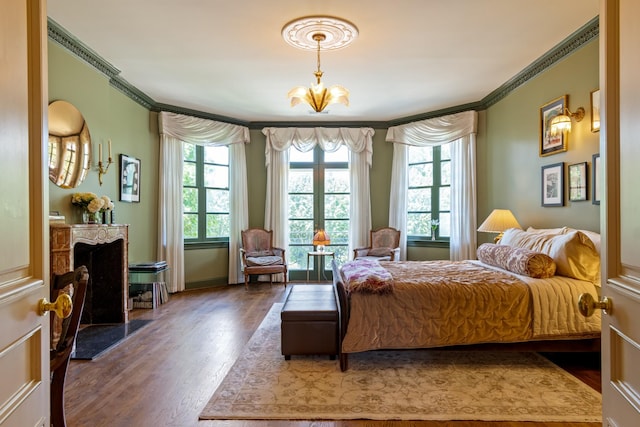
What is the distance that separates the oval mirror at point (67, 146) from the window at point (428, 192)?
4859 millimetres

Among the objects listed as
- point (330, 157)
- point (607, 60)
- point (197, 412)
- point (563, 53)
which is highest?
point (563, 53)

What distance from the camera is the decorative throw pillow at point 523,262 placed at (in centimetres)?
303

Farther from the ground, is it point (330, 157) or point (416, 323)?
point (330, 157)

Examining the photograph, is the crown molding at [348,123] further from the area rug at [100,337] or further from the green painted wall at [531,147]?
the area rug at [100,337]

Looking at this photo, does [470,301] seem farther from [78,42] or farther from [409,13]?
[78,42]

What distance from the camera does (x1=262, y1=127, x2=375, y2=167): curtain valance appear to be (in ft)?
22.2

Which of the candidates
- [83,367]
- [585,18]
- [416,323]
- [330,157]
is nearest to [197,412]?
[83,367]

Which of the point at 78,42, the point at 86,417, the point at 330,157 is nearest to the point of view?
the point at 86,417

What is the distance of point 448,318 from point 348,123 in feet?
15.3

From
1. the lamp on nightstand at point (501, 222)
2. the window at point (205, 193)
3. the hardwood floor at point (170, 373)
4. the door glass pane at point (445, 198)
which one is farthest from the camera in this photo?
the window at point (205, 193)

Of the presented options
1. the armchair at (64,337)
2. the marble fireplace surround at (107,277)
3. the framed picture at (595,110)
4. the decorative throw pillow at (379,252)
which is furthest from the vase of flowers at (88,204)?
the framed picture at (595,110)

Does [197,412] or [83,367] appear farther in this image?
[83,367]

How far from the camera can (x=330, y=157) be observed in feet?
23.1

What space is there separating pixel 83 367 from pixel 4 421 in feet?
8.66
